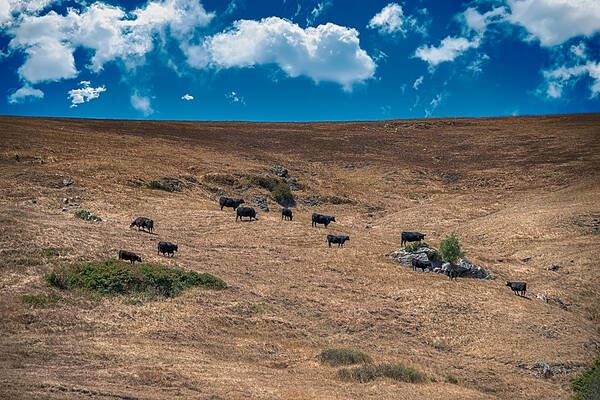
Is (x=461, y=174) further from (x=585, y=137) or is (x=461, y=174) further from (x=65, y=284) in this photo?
(x=65, y=284)

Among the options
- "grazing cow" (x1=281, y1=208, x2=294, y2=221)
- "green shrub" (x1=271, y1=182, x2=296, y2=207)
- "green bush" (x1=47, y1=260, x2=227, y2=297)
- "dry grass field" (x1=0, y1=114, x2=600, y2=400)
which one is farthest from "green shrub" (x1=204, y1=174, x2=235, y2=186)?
"green bush" (x1=47, y1=260, x2=227, y2=297)

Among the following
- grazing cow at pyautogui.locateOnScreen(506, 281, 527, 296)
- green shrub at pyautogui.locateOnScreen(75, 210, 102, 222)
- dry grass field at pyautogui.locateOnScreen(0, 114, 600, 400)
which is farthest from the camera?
green shrub at pyautogui.locateOnScreen(75, 210, 102, 222)

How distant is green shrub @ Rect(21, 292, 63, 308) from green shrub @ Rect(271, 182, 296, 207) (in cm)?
3463

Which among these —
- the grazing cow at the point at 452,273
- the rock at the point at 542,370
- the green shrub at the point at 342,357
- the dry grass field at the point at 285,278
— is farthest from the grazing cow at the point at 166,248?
the rock at the point at 542,370

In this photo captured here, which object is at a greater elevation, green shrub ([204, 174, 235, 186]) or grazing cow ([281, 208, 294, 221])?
green shrub ([204, 174, 235, 186])

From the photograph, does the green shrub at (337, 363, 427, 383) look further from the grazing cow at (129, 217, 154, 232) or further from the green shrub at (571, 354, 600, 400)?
the grazing cow at (129, 217, 154, 232)

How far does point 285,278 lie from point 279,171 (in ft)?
118

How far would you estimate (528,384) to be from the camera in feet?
55.7

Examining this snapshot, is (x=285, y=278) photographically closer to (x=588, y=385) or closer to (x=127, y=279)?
(x=127, y=279)

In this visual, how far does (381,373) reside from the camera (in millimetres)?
15609

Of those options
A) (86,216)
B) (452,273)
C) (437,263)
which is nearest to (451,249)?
(452,273)

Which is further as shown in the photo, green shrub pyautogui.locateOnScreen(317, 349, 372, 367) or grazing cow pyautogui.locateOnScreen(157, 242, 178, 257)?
grazing cow pyautogui.locateOnScreen(157, 242, 178, 257)

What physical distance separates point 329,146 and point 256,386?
69.2 meters

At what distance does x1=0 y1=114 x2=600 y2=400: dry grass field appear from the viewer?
14.2 metres
